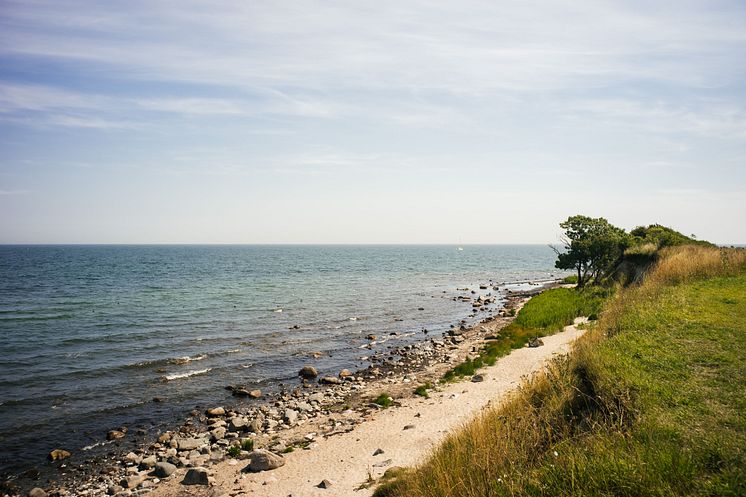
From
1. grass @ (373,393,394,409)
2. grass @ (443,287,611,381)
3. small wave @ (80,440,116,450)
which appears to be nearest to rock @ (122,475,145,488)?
small wave @ (80,440,116,450)

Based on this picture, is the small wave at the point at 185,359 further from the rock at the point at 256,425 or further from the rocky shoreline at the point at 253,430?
the rock at the point at 256,425

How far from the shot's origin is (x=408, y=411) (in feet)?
65.0

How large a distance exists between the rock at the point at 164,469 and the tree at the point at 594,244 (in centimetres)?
4383

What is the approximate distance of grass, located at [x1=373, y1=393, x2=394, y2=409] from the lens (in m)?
21.5

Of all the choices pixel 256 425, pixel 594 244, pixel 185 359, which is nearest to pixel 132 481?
pixel 256 425

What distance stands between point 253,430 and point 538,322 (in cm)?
2671

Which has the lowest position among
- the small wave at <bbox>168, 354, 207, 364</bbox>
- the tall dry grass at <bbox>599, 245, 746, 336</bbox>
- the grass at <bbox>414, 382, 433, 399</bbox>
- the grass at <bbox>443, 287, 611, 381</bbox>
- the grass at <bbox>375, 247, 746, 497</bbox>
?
the small wave at <bbox>168, 354, 207, 364</bbox>

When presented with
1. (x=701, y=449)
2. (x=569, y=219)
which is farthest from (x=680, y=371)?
(x=569, y=219)

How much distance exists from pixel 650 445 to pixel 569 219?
49301 mm

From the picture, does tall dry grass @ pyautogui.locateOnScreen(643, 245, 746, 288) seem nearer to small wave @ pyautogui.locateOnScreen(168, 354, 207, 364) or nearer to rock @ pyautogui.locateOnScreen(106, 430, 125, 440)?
rock @ pyautogui.locateOnScreen(106, 430, 125, 440)

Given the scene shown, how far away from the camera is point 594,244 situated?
47.4m

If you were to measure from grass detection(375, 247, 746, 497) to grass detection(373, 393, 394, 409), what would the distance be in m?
9.84

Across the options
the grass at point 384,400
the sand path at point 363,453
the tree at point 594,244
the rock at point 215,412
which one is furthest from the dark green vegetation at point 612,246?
the rock at point 215,412

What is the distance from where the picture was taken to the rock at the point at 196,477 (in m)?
14.6
